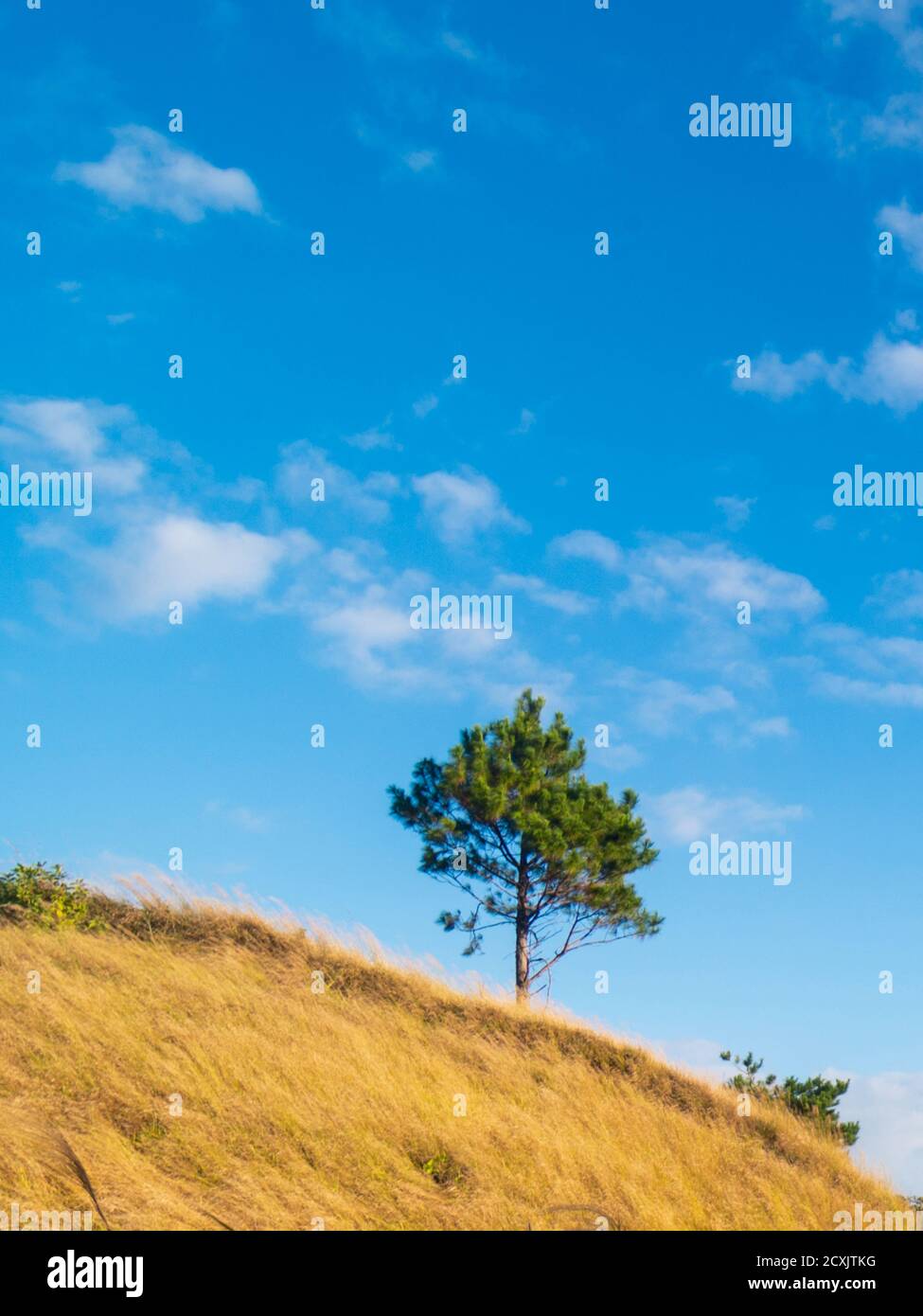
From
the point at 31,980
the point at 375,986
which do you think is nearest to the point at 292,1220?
the point at 31,980

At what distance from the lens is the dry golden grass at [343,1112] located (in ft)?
31.7

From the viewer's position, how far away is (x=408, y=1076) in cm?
1312

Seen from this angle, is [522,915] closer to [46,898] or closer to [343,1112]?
[46,898]

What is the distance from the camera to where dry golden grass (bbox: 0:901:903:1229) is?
966cm

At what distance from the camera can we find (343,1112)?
11.4m

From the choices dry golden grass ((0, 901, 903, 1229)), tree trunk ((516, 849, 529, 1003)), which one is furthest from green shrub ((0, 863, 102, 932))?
tree trunk ((516, 849, 529, 1003))

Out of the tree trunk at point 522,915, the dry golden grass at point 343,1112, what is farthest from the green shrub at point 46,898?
the tree trunk at point 522,915

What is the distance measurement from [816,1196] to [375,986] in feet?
25.9

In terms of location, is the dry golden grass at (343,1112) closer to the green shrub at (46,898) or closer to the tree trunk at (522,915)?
the green shrub at (46,898)

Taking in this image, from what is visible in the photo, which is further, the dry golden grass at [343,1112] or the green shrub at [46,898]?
the green shrub at [46,898]

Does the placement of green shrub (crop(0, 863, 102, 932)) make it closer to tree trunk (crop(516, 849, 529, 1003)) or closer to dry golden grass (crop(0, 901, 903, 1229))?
dry golden grass (crop(0, 901, 903, 1229))

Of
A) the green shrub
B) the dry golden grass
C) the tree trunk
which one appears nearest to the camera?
the dry golden grass

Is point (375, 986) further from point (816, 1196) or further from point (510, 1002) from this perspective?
point (816, 1196)
